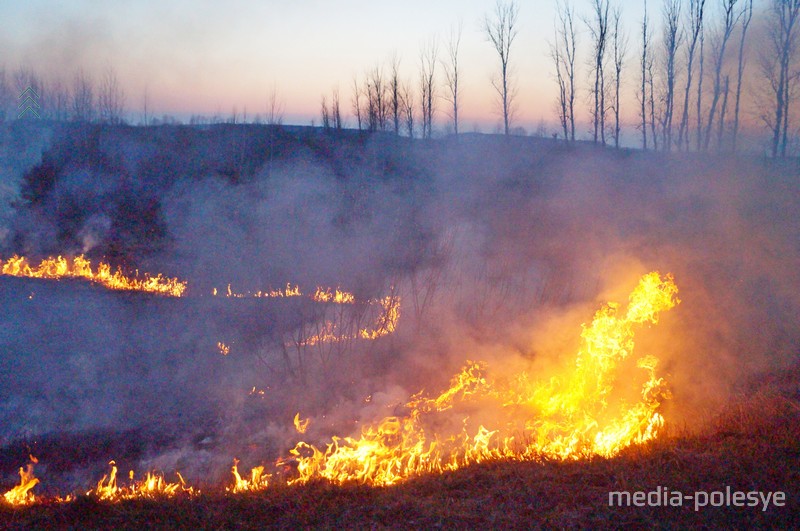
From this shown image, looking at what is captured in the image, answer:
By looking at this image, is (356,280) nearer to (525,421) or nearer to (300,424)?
(300,424)

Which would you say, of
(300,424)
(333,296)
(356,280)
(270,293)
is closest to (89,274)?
(270,293)

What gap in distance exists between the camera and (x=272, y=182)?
15617mm

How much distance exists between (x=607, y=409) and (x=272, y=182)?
1221cm

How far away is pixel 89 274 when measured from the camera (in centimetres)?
1018

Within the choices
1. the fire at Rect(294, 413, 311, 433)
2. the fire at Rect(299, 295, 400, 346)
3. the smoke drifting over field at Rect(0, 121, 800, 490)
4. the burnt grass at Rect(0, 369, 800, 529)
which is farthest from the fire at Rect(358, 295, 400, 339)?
the burnt grass at Rect(0, 369, 800, 529)

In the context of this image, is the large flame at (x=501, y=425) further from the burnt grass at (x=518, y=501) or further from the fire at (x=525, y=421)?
the burnt grass at (x=518, y=501)

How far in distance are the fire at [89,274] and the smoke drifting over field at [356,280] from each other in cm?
57

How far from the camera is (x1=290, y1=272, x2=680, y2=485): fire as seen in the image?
4.85 metres

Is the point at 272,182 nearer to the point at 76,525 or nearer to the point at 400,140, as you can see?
the point at 400,140

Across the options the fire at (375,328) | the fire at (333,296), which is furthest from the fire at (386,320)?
the fire at (333,296)

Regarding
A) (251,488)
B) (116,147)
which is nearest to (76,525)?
(251,488)

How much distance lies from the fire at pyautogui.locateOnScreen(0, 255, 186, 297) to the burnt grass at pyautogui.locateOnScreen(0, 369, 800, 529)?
642 cm

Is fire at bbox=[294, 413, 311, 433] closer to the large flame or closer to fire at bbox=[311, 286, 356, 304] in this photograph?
the large flame

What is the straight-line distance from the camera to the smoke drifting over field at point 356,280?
7.11m
